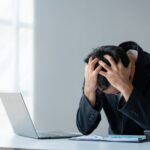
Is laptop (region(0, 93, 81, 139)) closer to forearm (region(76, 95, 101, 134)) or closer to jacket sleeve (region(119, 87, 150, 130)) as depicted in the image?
forearm (region(76, 95, 101, 134))

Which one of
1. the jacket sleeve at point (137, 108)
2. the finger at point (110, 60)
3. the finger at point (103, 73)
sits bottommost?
the jacket sleeve at point (137, 108)

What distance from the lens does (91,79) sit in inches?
68.7

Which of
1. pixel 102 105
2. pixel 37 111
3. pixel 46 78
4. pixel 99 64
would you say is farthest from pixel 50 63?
pixel 99 64

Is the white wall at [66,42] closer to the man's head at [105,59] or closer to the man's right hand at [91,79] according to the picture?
the man's right hand at [91,79]

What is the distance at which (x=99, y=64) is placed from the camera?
168 centimetres

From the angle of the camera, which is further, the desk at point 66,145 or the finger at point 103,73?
the finger at point 103,73

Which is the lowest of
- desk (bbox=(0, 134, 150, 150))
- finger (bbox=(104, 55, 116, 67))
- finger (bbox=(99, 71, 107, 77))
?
desk (bbox=(0, 134, 150, 150))

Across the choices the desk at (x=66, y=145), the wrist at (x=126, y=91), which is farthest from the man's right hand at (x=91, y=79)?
the desk at (x=66, y=145)

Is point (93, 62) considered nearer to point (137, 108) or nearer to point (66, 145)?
point (137, 108)

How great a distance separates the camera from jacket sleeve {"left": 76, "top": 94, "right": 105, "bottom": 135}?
1.86m

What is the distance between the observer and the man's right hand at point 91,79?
1693 mm

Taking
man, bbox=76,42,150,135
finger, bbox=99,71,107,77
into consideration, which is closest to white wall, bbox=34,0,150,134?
man, bbox=76,42,150,135

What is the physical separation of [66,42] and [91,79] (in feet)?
5.14

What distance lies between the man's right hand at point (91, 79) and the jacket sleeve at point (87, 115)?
0.03 metres
